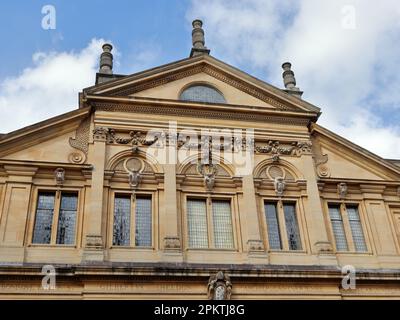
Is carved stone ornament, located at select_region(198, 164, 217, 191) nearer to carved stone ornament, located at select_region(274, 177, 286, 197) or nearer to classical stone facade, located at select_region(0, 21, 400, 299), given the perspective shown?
classical stone facade, located at select_region(0, 21, 400, 299)

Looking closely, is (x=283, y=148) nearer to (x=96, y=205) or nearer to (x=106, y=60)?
(x=96, y=205)

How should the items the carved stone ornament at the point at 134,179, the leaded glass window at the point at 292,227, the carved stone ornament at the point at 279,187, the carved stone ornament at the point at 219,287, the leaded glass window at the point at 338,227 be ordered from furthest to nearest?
1. the carved stone ornament at the point at 279,187
2. the leaded glass window at the point at 338,227
3. the leaded glass window at the point at 292,227
4. the carved stone ornament at the point at 134,179
5. the carved stone ornament at the point at 219,287

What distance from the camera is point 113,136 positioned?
18109mm

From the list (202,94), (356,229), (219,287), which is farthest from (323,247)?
(202,94)

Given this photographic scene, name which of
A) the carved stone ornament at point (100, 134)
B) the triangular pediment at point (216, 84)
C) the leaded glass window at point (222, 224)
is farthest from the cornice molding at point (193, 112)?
the leaded glass window at point (222, 224)

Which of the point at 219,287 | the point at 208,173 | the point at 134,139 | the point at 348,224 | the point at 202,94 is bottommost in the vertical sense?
the point at 219,287

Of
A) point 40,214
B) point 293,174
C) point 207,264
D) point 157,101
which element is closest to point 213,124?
point 157,101

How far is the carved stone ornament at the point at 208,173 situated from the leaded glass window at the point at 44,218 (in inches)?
214

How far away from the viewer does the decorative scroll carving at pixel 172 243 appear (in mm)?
16002

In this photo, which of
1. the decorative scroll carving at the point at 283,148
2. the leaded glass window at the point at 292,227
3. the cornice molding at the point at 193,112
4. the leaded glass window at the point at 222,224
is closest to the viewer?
the leaded glass window at the point at 222,224

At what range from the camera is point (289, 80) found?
73.0ft

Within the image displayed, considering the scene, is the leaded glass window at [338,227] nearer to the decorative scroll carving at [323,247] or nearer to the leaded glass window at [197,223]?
the decorative scroll carving at [323,247]

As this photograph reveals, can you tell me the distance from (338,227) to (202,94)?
7.66 metres
